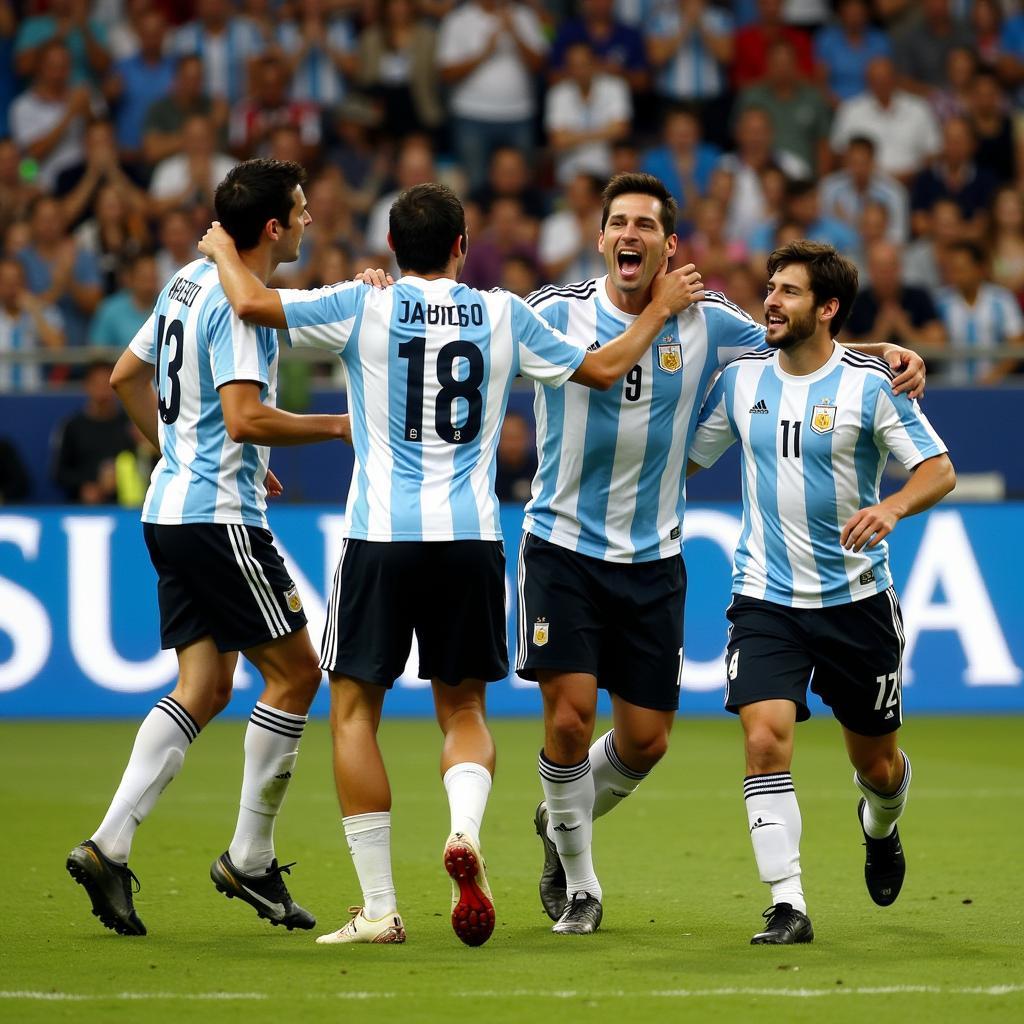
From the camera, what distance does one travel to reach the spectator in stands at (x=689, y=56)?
1711 cm

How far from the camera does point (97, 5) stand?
1714cm

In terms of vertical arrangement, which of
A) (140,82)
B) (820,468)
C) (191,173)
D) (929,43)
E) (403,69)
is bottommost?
(820,468)

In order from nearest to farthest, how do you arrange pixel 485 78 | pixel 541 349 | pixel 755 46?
pixel 541 349, pixel 485 78, pixel 755 46

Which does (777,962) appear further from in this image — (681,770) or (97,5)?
(97,5)

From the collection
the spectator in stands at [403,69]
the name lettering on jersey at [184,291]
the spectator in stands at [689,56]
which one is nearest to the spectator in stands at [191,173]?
the spectator in stands at [403,69]

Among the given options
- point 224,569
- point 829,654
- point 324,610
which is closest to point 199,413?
point 224,569

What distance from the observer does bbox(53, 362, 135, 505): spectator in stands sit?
13.2 meters

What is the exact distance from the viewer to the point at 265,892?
6.22 metres

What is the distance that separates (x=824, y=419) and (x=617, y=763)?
1.42 m

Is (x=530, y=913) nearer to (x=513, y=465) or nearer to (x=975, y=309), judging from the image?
(x=513, y=465)

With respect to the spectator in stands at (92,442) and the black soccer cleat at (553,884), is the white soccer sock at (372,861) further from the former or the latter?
the spectator in stands at (92,442)

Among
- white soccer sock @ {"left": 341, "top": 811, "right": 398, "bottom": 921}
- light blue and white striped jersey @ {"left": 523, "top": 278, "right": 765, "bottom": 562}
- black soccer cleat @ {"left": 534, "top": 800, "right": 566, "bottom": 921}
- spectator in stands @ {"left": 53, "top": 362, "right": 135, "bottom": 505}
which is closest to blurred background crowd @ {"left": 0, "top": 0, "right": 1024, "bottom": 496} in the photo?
spectator in stands @ {"left": 53, "top": 362, "right": 135, "bottom": 505}

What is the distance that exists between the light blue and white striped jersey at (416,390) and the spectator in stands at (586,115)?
10.8m

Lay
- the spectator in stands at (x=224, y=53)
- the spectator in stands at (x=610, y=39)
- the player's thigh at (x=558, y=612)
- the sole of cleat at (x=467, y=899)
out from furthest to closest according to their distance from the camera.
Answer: the spectator in stands at (x=610, y=39)
the spectator in stands at (x=224, y=53)
the player's thigh at (x=558, y=612)
the sole of cleat at (x=467, y=899)
